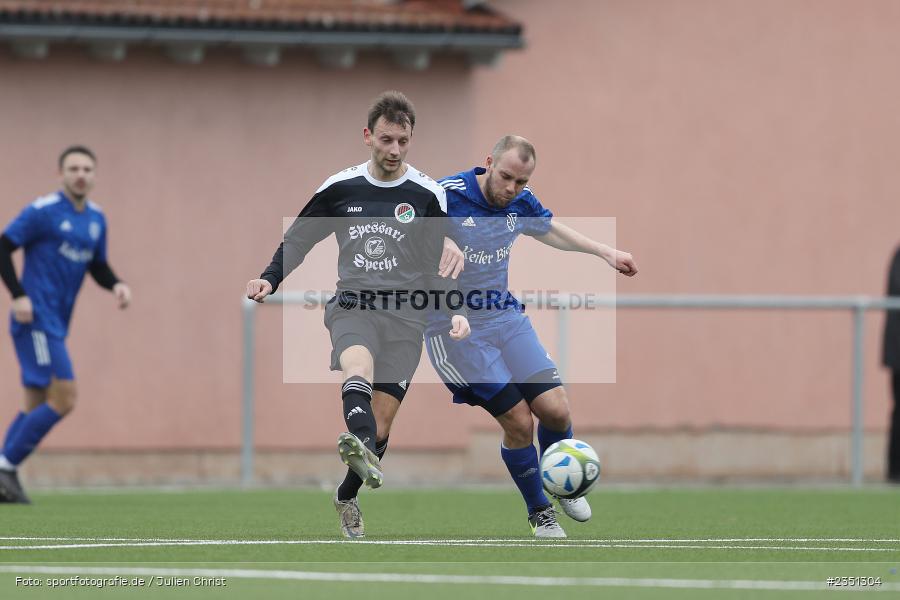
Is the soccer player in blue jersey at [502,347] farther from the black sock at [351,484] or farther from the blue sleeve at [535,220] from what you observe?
the black sock at [351,484]

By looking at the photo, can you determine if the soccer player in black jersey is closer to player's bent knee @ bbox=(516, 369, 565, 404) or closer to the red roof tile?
player's bent knee @ bbox=(516, 369, 565, 404)

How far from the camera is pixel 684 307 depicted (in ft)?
57.6

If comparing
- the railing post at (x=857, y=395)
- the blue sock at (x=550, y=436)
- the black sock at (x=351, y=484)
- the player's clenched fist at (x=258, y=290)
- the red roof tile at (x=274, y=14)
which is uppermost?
the red roof tile at (x=274, y=14)

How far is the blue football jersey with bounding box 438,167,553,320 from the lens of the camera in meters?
9.35

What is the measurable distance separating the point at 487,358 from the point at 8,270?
14.8 feet

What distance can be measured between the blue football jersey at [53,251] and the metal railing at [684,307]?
3665 millimetres

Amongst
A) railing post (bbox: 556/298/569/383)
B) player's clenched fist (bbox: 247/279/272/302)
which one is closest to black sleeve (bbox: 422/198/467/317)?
player's clenched fist (bbox: 247/279/272/302)

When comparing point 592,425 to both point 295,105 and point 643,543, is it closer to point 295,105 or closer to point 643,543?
point 295,105

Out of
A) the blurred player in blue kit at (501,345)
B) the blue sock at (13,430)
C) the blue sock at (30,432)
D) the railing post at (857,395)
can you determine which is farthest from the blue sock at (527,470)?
the railing post at (857,395)

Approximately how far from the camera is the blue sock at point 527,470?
9.52 metres

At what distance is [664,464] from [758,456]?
0.99m

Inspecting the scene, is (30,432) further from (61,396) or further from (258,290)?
(258,290)

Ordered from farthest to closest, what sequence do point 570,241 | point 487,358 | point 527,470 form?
point 570,241 < point 527,470 < point 487,358

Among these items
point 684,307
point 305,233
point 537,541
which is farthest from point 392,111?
point 684,307
